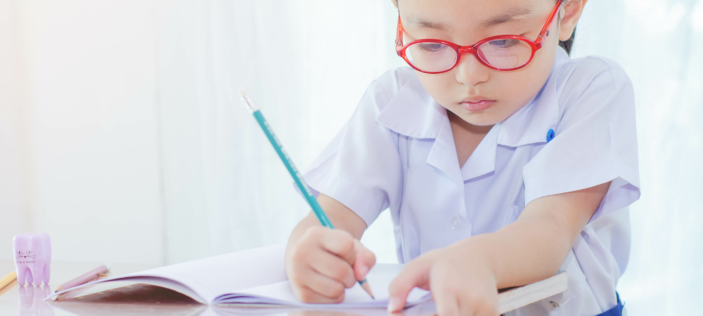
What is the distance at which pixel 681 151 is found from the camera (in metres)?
1.59

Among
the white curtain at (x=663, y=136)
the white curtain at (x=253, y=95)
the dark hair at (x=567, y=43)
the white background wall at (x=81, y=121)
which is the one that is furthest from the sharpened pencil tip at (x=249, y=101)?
the white background wall at (x=81, y=121)

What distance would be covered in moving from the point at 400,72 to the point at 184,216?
1511mm

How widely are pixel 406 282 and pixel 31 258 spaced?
552mm

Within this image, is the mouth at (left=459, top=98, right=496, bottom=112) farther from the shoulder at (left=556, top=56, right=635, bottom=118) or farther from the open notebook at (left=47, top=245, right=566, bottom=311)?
the open notebook at (left=47, top=245, right=566, bottom=311)

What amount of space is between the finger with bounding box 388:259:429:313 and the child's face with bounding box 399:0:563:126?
32 cm

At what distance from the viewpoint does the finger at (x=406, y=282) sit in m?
0.49

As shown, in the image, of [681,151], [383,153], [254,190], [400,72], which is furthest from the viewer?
[254,190]

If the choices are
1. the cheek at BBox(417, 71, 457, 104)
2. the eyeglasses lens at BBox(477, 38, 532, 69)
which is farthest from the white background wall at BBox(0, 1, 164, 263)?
the eyeglasses lens at BBox(477, 38, 532, 69)

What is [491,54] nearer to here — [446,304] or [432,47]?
[432,47]

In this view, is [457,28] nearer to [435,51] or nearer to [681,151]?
[435,51]

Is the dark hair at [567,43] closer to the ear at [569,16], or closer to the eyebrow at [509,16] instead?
the ear at [569,16]

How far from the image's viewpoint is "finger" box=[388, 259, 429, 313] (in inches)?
19.2

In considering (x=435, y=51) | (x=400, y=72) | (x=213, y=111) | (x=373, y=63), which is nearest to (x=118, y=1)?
(x=213, y=111)

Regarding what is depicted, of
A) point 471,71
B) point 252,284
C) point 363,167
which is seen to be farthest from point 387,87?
point 252,284
